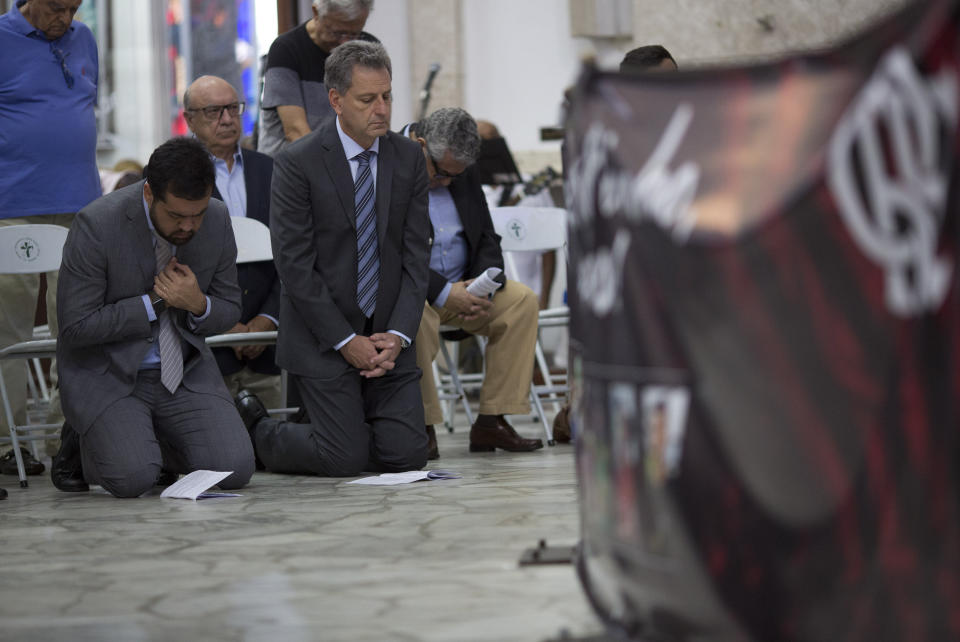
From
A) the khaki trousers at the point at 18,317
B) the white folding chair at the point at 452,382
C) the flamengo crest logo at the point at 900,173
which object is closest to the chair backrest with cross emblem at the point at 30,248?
the khaki trousers at the point at 18,317

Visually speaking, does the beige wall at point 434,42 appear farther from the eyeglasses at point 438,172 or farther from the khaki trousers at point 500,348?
the khaki trousers at point 500,348

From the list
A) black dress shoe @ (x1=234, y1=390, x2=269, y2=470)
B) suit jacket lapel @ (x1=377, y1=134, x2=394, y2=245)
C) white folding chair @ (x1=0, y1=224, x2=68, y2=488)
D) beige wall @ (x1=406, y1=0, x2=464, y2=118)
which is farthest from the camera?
beige wall @ (x1=406, y1=0, x2=464, y2=118)

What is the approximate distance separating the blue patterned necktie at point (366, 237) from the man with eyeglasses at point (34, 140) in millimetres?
1324

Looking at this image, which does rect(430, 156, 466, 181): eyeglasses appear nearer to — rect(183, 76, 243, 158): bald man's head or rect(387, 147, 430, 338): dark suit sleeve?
rect(387, 147, 430, 338): dark suit sleeve

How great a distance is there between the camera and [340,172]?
455cm

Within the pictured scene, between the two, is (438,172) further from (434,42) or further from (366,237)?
(434,42)

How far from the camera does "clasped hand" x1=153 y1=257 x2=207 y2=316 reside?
13.7ft

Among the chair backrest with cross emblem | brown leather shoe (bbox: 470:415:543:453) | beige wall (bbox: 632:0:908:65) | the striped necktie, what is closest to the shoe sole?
brown leather shoe (bbox: 470:415:543:453)

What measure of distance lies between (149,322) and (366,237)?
0.83 metres

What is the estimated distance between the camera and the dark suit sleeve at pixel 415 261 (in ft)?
15.1

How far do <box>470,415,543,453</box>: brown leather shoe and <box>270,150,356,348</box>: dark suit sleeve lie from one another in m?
0.88

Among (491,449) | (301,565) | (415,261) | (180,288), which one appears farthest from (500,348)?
(301,565)

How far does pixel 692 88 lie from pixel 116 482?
288 cm

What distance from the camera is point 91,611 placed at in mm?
2328
